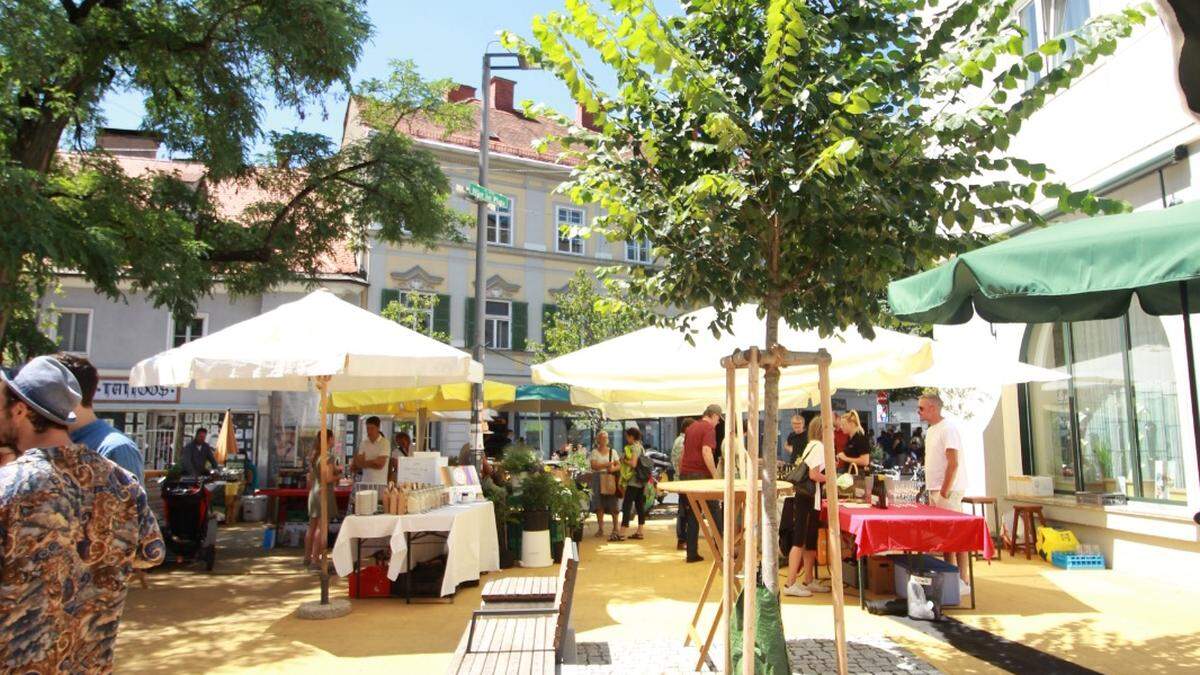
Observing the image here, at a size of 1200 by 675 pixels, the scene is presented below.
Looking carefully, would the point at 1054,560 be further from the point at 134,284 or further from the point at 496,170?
the point at 496,170

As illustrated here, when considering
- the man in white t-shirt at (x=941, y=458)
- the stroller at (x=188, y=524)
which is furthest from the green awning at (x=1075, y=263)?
the stroller at (x=188, y=524)

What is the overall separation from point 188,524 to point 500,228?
2222 cm

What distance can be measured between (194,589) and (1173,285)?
8.99 meters

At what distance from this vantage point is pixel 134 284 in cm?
1009

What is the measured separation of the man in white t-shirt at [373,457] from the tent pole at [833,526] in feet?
23.0

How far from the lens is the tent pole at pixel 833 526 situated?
13.8 feet

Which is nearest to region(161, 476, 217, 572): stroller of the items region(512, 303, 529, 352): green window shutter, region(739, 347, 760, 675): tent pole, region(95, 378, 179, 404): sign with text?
region(739, 347, 760, 675): tent pole

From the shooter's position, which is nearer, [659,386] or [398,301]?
[659,386]

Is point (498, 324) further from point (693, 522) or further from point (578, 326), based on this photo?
point (693, 522)

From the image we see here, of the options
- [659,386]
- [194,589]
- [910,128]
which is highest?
[910,128]

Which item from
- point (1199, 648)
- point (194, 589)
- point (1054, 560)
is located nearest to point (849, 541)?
point (1199, 648)

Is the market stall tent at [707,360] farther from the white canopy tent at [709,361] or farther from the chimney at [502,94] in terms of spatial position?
the chimney at [502,94]

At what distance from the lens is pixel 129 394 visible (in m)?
22.1

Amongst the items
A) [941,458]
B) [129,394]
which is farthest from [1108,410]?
[129,394]
